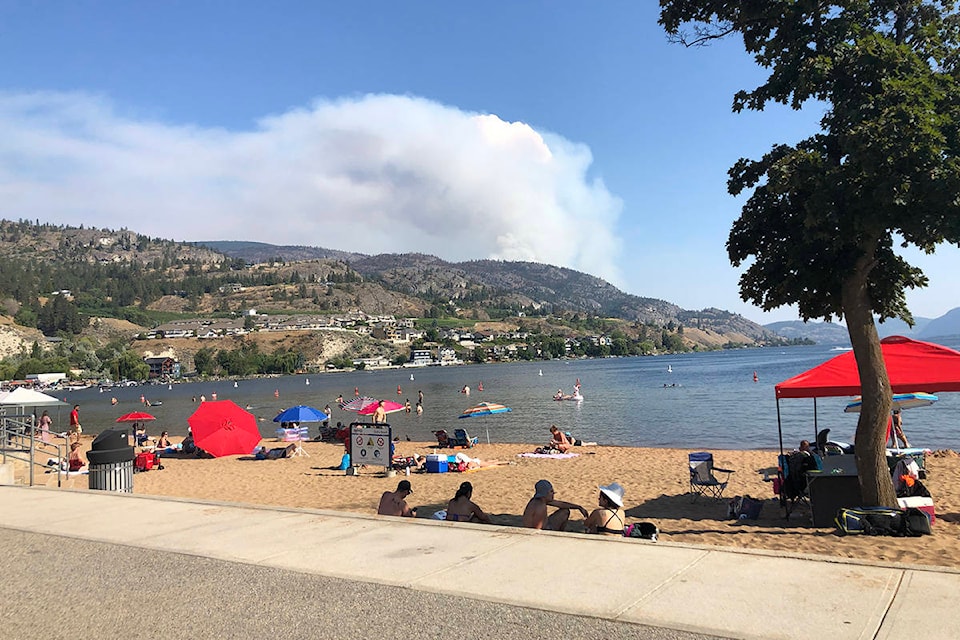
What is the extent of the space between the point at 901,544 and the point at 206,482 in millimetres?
16675

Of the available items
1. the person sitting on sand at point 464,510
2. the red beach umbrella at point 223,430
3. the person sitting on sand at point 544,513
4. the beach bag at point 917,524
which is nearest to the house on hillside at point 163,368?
the red beach umbrella at point 223,430

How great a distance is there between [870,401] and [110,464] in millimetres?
13196

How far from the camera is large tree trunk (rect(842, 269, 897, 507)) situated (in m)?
9.02

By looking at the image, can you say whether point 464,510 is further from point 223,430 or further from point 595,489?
point 223,430

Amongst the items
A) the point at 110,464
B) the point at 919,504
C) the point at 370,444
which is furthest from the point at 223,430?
the point at 919,504

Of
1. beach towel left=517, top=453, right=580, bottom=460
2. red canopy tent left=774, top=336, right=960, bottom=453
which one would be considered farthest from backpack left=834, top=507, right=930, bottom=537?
beach towel left=517, top=453, right=580, bottom=460

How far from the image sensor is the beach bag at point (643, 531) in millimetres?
7867

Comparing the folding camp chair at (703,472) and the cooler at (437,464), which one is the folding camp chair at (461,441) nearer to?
the cooler at (437,464)

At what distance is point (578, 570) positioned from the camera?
5824 mm

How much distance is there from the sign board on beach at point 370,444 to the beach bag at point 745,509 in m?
8.96

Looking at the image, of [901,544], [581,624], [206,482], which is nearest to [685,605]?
[581,624]

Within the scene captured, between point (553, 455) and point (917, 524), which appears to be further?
point (553, 455)

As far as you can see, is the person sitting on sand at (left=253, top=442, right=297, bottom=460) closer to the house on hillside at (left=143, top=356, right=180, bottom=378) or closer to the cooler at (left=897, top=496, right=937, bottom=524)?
the cooler at (left=897, top=496, right=937, bottom=524)

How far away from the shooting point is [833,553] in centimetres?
837
